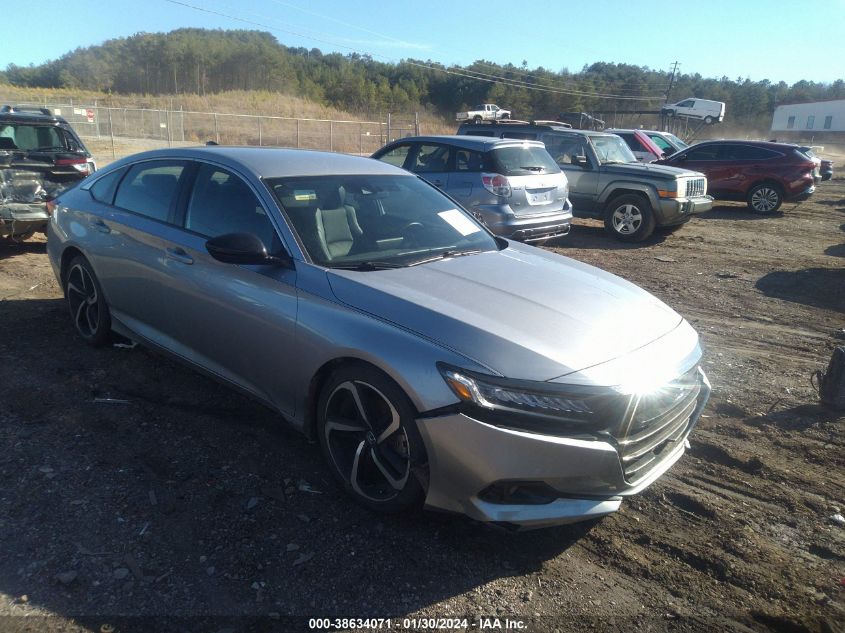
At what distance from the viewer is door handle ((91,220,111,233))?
4.90m

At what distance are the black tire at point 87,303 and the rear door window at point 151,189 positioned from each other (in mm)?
710

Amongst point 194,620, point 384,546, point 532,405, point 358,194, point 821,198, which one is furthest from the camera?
point 821,198

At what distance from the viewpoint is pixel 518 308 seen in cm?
321

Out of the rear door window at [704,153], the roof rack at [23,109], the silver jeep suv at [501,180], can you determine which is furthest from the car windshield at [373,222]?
the rear door window at [704,153]

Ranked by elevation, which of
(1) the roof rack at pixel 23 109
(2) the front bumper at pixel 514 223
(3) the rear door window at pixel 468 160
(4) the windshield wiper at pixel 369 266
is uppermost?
(1) the roof rack at pixel 23 109

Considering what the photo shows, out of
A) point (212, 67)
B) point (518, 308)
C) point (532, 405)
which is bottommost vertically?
point (532, 405)

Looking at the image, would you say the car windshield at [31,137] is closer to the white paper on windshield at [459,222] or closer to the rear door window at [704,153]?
the white paper on windshield at [459,222]

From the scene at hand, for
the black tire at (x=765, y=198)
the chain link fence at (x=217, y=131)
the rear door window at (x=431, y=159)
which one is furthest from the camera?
the chain link fence at (x=217, y=131)

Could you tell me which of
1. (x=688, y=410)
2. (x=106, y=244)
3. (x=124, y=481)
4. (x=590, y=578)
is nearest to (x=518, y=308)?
(x=688, y=410)

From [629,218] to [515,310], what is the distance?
9152mm

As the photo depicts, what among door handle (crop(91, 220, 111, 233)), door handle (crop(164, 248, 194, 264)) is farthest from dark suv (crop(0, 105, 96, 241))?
door handle (crop(164, 248, 194, 264))

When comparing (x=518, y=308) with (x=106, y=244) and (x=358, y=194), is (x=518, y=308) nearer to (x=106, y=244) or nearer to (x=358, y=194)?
(x=358, y=194)

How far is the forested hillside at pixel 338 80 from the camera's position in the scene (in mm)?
75000

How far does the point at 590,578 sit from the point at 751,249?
991cm
